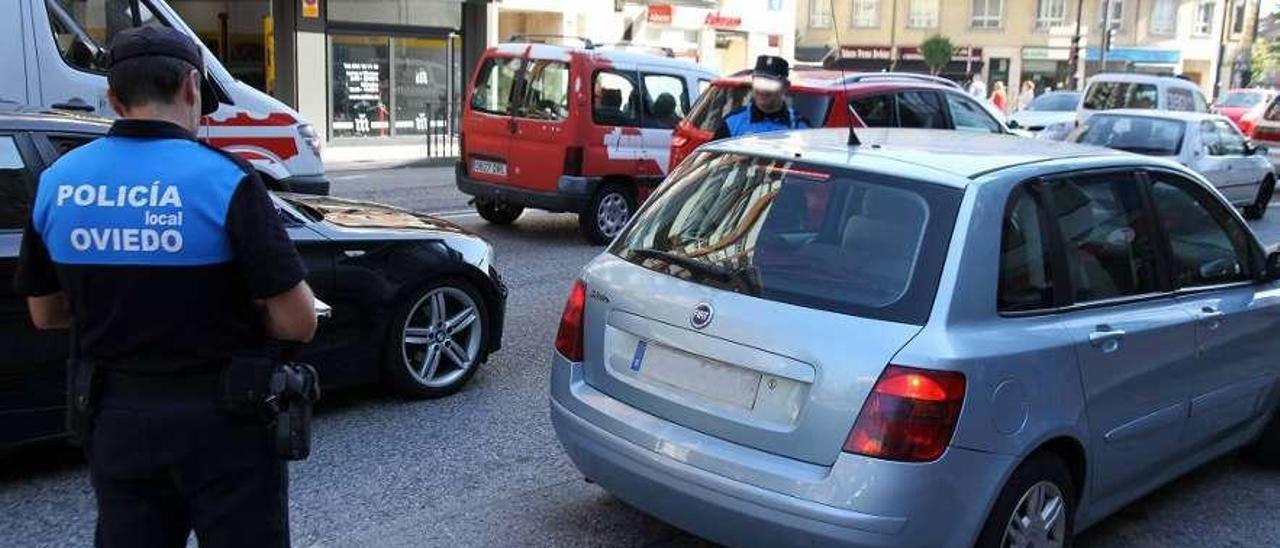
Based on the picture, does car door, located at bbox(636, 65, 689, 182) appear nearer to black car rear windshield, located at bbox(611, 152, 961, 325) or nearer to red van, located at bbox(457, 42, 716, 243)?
red van, located at bbox(457, 42, 716, 243)

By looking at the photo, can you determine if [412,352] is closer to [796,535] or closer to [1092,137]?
[796,535]

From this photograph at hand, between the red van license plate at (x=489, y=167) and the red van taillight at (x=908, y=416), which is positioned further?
the red van license plate at (x=489, y=167)

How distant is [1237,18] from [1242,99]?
32.7m

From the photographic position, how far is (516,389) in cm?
586

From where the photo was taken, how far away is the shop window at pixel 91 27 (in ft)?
26.8

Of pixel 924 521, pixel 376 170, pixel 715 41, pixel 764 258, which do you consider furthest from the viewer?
pixel 715 41

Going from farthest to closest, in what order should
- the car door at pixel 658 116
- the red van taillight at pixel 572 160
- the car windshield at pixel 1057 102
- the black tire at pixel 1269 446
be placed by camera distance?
the car windshield at pixel 1057 102 → the car door at pixel 658 116 → the red van taillight at pixel 572 160 → the black tire at pixel 1269 446

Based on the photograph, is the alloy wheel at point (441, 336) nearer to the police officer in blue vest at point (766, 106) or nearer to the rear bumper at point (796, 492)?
the police officer in blue vest at point (766, 106)

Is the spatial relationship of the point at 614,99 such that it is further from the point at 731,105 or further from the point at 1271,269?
the point at 1271,269

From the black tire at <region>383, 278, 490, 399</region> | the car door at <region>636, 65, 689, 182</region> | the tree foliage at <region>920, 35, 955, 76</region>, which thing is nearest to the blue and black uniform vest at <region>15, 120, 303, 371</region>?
the black tire at <region>383, 278, 490, 399</region>

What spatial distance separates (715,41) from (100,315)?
30534mm

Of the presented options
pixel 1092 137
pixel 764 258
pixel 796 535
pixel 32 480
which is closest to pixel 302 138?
pixel 32 480

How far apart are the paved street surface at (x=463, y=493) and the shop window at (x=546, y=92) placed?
15.8 feet

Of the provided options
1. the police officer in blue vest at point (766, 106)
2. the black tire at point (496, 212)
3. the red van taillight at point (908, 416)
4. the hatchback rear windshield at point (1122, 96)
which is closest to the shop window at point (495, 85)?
the black tire at point (496, 212)
